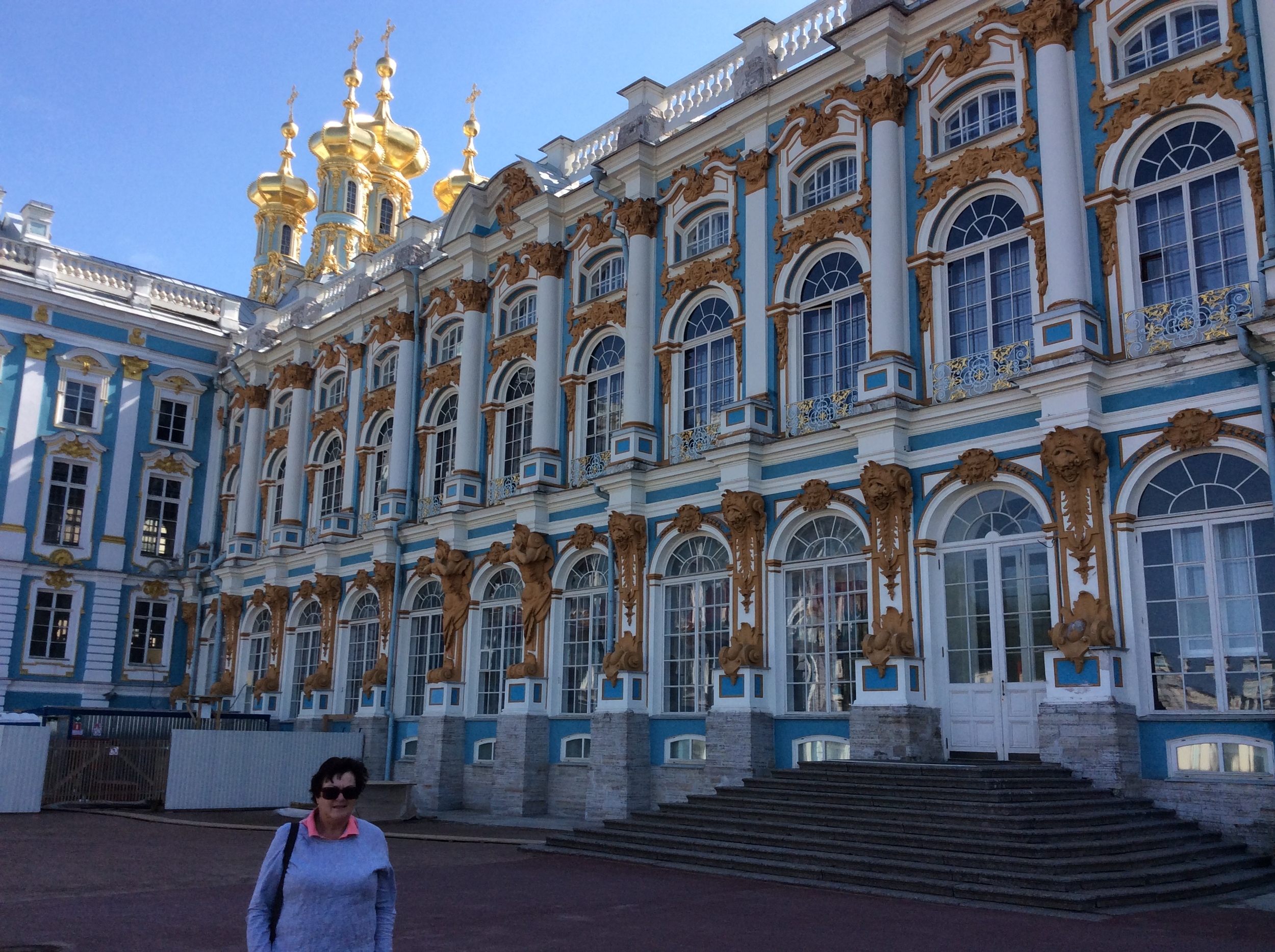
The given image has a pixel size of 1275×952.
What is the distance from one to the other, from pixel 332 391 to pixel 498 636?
32.4 feet

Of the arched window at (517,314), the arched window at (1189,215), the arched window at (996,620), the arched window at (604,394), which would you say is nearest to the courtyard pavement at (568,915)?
the arched window at (996,620)

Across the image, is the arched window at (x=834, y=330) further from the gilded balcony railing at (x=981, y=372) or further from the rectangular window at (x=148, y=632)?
the rectangular window at (x=148, y=632)

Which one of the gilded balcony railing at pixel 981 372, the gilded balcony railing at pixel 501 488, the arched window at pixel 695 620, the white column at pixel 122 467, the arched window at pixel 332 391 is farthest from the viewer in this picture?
the white column at pixel 122 467

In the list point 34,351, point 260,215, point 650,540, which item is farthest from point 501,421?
point 260,215

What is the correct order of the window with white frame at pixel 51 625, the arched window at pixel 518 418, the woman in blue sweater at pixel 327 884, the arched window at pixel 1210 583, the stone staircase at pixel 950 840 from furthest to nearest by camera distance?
the window with white frame at pixel 51 625 → the arched window at pixel 518 418 → the arched window at pixel 1210 583 → the stone staircase at pixel 950 840 → the woman in blue sweater at pixel 327 884

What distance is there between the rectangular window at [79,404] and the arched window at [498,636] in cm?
1430

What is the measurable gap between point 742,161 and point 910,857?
11.7 m

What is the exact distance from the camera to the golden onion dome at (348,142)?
37.0 metres

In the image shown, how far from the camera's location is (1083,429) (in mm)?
13281

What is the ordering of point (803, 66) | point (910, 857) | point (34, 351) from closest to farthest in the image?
point (910, 857) → point (803, 66) → point (34, 351)

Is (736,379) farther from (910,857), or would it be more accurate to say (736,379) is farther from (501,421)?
(910,857)

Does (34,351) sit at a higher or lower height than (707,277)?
higher

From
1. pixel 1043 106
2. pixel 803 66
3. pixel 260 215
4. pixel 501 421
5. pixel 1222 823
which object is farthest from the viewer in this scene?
pixel 260 215

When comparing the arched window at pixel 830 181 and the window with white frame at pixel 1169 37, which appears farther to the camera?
the arched window at pixel 830 181
